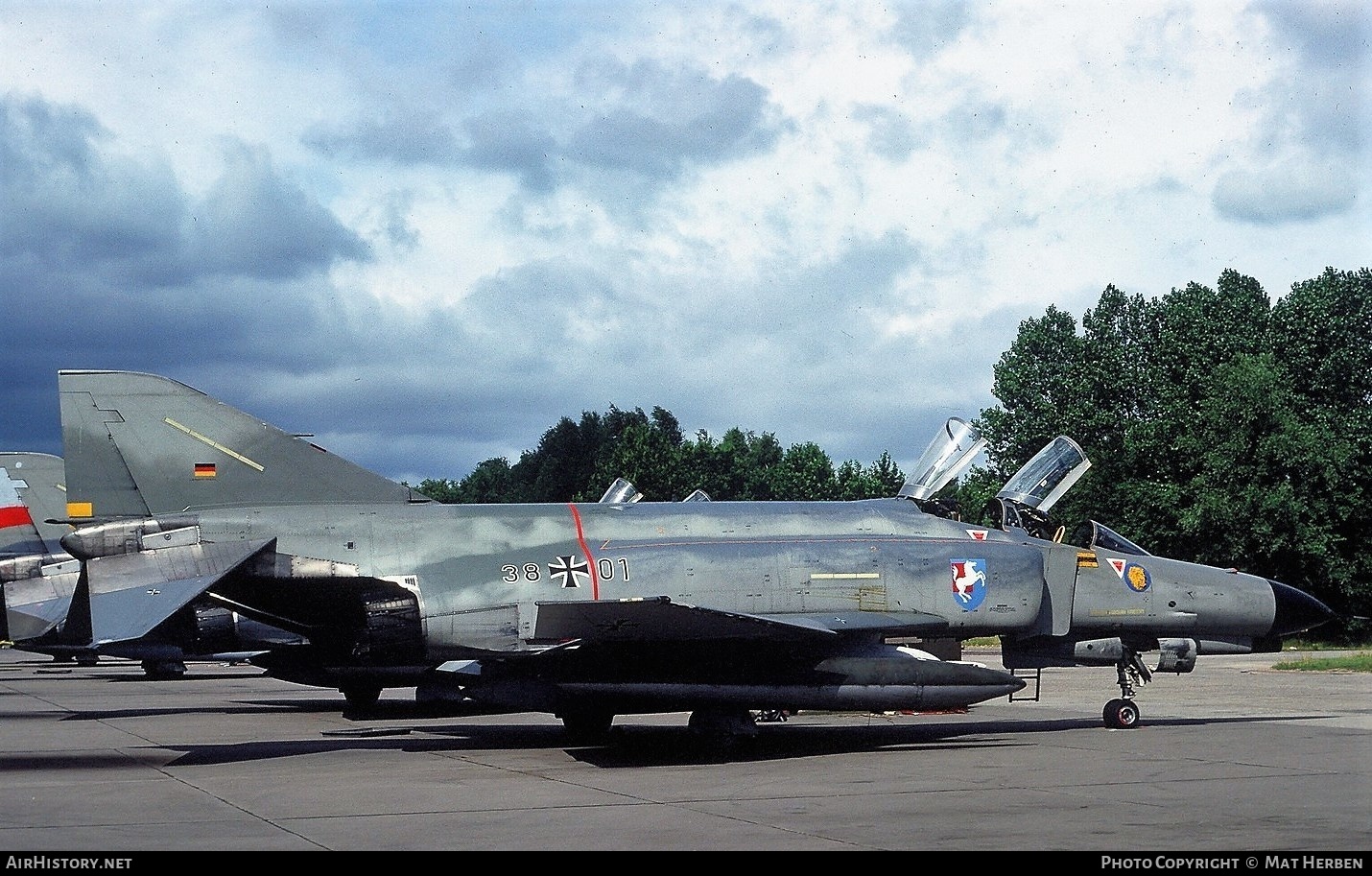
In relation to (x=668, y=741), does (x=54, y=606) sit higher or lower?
higher

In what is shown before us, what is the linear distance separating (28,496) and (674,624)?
2061 cm

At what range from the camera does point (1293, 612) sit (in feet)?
58.5

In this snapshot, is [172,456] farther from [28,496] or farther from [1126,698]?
[28,496]

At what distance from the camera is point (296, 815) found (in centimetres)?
1062

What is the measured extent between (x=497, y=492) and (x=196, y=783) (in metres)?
111

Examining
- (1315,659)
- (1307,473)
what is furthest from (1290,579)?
(1315,659)

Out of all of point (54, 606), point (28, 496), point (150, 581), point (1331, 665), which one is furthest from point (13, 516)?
point (1331, 665)

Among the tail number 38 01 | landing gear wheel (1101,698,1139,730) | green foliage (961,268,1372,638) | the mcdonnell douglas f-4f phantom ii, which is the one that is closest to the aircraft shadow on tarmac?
landing gear wheel (1101,698,1139,730)

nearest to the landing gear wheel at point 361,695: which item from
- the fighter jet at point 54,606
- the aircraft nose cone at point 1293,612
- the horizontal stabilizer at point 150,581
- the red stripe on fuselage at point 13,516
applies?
the fighter jet at point 54,606

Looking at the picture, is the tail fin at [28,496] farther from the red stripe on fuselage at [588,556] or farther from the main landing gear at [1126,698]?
the main landing gear at [1126,698]

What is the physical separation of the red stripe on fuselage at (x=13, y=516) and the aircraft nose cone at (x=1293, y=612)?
23.8 metres

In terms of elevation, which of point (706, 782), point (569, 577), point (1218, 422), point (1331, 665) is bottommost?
point (706, 782)

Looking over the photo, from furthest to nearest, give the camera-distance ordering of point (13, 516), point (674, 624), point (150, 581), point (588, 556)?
1. point (13, 516)
2. point (588, 556)
3. point (150, 581)
4. point (674, 624)
